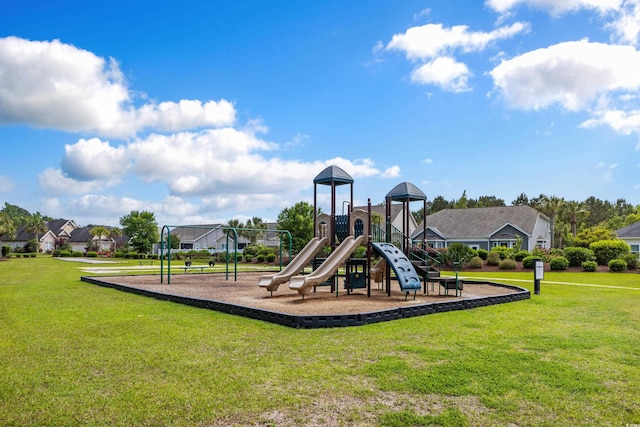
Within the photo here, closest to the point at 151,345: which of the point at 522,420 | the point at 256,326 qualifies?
the point at 256,326

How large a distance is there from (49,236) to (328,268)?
289ft

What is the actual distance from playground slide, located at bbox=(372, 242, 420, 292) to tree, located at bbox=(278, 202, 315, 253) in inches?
1188

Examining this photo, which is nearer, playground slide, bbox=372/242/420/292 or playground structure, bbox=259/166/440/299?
playground slide, bbox=372/242/420/292

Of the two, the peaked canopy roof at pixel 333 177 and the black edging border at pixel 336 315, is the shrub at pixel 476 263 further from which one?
the peaked canopy roof at pixel 333 177

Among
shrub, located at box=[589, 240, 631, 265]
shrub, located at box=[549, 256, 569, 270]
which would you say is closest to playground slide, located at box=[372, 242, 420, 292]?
shrub, located at box=[549, 256, 569, 270]

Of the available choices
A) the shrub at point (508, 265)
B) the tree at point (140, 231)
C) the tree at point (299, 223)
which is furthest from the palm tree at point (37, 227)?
the shrub at point (508, 265)

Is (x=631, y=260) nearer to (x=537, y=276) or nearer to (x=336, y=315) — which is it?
(x=537, y=276)

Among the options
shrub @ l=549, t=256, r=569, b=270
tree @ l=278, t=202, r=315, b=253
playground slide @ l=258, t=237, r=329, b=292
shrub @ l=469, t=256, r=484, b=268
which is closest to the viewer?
playground slide @ l=258, t=237, r=329, b=292

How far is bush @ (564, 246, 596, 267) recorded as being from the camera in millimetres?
29047

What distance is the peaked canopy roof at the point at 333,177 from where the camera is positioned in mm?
Result: 15477

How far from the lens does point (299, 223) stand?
44.3 m

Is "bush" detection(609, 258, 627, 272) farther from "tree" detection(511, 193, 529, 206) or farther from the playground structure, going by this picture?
"tree" detection(511, 193, 529, 206)

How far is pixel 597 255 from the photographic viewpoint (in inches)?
1204

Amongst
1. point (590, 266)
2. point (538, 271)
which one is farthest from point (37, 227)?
point (538, 271)
